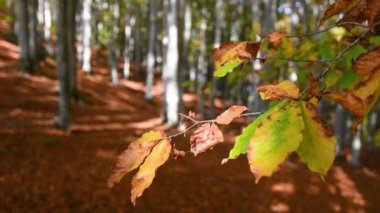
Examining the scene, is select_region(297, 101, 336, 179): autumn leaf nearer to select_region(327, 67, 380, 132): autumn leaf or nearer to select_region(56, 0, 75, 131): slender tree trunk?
select_region(327, 67, 380, 132): autumn leaf

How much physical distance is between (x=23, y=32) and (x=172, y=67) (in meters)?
6.29

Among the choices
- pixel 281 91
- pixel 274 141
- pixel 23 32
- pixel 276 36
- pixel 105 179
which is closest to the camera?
pixel 274 141

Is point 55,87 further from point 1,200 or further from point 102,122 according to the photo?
point 1,200

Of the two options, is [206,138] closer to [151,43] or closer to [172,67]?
[172,67]

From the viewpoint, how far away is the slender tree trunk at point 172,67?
1239 centimetres

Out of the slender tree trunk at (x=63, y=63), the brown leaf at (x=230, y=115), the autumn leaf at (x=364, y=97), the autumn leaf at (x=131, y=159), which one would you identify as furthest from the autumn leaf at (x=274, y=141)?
the slender tree trunk at (x=63, y=63)

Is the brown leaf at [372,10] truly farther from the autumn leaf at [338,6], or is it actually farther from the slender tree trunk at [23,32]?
the slender tree trunk at [23,32]

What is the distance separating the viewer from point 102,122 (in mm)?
12164

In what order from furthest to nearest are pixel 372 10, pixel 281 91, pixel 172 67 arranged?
pixel 172 67 < pixel 372 10 < pixel 281 91

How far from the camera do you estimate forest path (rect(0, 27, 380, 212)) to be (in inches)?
223

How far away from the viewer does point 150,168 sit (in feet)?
3.36

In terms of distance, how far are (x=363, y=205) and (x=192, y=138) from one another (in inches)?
330

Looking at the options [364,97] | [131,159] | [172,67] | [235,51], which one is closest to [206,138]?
[131,159]

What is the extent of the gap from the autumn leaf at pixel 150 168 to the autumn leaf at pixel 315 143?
1.24 ft
